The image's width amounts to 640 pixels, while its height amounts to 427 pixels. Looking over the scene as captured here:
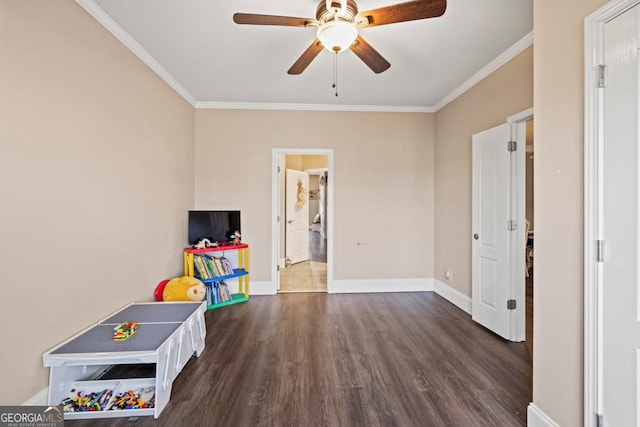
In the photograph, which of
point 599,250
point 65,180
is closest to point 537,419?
point 599,250

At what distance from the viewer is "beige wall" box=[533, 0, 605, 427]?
1.35 meters

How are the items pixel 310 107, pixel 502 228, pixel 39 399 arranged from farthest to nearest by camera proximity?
1. pixel 310 107
2. pixel 502 228
3. pixel 39 399

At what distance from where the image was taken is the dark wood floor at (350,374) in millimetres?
1727

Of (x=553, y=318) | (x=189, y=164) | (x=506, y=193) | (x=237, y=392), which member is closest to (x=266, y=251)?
(x=189, y=164)

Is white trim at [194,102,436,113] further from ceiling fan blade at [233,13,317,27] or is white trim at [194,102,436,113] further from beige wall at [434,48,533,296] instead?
ceiling fan blade at [233,13,317,27]

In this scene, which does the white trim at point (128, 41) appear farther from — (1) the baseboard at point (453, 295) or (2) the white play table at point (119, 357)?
(1) the baseboard at point (453, 295)

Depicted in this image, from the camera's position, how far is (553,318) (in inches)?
58.4

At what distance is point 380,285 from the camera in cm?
421

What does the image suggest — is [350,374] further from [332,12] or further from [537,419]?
[332,12]

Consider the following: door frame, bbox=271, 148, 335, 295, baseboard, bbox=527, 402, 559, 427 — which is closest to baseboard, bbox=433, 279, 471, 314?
door frame, bbox=271, 148, 335, 295

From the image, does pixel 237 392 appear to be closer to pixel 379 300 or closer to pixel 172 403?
pixel 172 403

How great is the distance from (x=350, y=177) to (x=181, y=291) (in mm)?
2684

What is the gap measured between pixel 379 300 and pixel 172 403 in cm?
270

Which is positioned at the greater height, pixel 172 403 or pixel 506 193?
pixel 506 193
